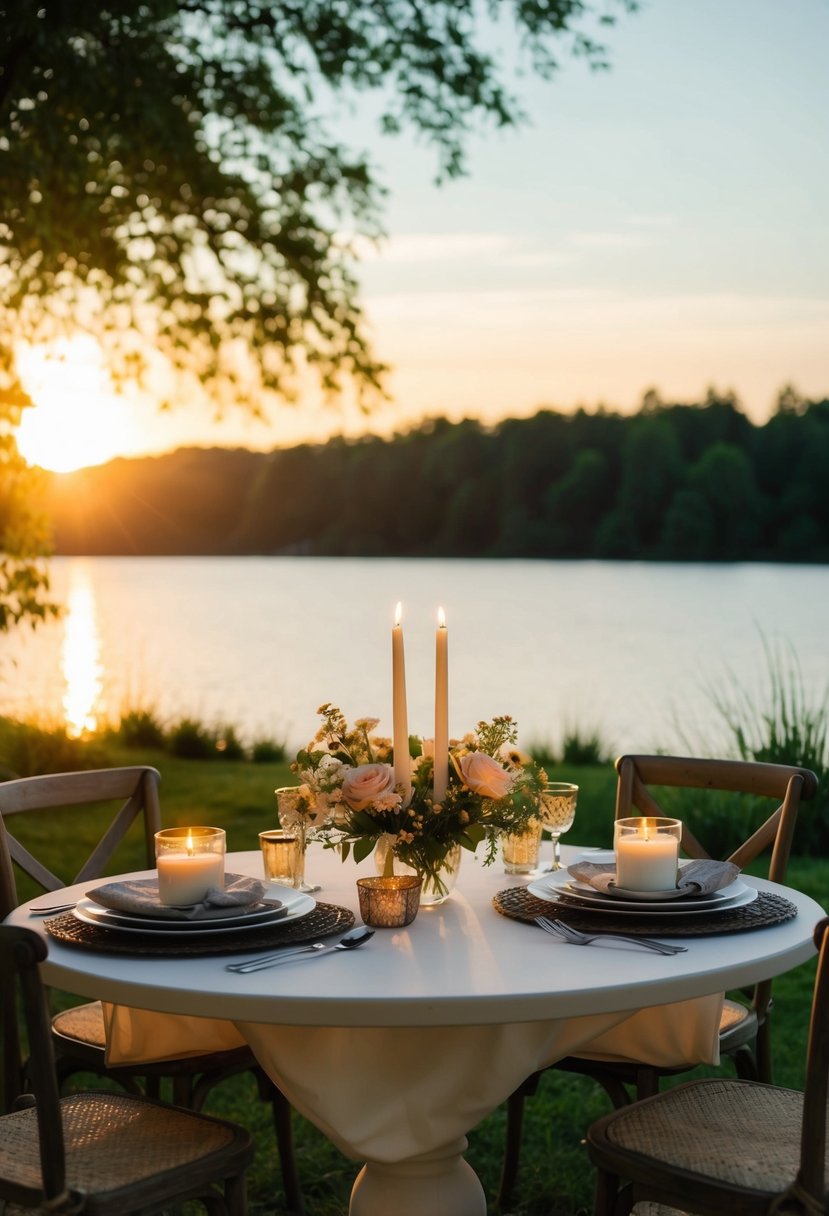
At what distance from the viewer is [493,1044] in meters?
1.89

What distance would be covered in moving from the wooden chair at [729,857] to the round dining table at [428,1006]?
21 centimetres

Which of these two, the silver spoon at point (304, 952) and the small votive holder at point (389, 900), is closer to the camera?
the silver spoon at point (304, 952)

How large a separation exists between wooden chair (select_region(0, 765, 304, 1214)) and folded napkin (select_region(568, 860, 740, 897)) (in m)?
0.80

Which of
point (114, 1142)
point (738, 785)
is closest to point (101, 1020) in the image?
point (114, 1142)

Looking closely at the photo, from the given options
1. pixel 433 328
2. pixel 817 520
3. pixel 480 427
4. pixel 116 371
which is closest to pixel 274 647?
pixel 433 328

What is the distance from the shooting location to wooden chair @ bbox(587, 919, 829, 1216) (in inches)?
69.0

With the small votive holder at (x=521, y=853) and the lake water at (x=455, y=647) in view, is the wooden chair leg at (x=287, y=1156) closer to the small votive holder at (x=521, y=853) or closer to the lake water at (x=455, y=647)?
the small votive holder at (x=521, y=853)

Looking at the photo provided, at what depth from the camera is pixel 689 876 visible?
2160 mm

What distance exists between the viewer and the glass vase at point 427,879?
208cm

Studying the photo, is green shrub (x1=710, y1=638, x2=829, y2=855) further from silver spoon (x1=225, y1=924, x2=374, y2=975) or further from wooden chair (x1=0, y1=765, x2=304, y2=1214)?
silver spoon (x1=225, y1=924, x2=374, y2=975)

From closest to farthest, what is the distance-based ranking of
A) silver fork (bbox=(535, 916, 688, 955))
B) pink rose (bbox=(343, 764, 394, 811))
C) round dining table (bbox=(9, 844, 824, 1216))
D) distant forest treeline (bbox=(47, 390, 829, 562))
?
round dining table (bbox=(9, 844, 824, 1216)) → silver fork (bbox=(535, 916, 688, 955)) → pink rose (bbox=(343, 764, 394, 811)) → distant forest treeline (bbox=(47, 390, 829, 562))

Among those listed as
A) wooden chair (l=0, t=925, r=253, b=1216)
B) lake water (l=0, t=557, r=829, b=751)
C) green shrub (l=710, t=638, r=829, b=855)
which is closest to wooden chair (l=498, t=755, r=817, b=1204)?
wooden chair (l=0, t=925, r=253, b=1216)

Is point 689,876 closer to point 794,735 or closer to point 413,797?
point 413,797

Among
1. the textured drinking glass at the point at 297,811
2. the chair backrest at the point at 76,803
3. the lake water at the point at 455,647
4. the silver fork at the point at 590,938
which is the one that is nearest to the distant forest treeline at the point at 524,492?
the lake water at the point at 455,647
